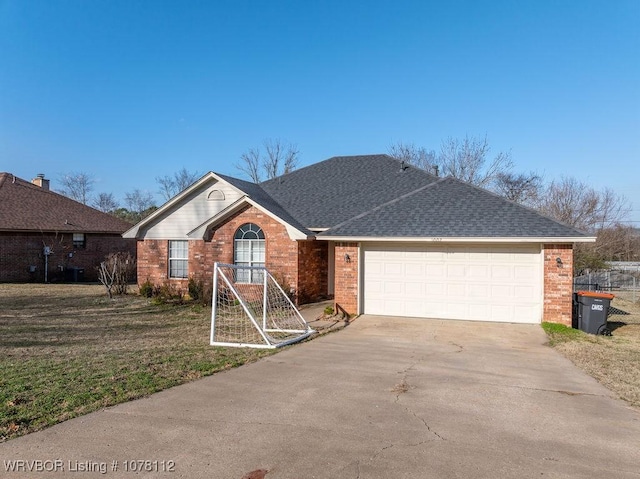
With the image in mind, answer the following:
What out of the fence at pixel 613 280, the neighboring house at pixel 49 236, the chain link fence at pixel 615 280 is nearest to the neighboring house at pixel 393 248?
the neighboring house at pixel 49 236

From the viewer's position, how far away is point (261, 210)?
16.2 meters

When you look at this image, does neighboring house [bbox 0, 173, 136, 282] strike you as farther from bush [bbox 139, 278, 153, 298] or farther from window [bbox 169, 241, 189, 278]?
window [bbox 169, 241, 189, 278]

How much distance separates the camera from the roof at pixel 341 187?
17922 mm

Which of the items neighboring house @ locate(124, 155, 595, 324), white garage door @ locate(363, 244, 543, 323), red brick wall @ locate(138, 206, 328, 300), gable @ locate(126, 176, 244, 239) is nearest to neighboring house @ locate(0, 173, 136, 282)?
gable @ locate(126, 176, 244, 239)

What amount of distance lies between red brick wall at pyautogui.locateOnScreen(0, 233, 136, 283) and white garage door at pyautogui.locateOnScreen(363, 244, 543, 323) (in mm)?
19396

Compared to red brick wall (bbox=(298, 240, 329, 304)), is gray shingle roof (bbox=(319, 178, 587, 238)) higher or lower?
higher

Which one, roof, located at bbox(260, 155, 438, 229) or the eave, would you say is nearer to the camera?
the eave

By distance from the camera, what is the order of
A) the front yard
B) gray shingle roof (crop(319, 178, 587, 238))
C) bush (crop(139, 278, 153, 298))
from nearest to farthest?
the front yard → gray shingle roof (crop(319, 178, 587, 238)) → bush (crop(139, 278, 153, 298))

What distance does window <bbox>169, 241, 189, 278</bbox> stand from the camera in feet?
61.4

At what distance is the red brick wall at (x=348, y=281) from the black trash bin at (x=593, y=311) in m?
6.09

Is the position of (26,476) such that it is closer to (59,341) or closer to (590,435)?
(590,435)

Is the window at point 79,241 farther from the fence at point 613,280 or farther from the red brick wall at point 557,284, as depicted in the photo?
the fence at point 613,280

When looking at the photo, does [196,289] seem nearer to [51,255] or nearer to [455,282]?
[455,282]

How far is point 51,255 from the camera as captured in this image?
83.2ft
